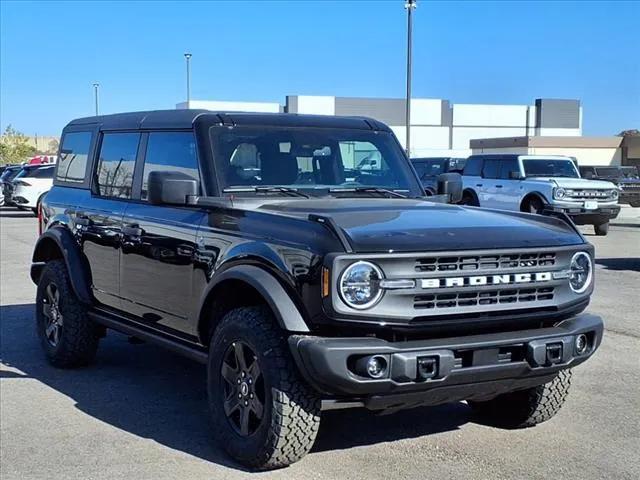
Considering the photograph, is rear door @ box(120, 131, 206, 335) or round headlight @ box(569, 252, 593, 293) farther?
rear door @ box(120, 131, 206, 335)

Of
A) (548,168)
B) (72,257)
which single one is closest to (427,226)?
(72,257)

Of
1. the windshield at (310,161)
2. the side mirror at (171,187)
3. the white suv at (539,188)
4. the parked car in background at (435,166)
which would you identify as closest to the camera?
the side mirror at (171,187)

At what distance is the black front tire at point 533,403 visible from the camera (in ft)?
17.1

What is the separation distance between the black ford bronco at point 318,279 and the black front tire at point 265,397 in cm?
1

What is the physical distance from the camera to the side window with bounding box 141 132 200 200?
5.61 metres

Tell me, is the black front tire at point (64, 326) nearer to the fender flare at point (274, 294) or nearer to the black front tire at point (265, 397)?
the black front tire at point (265, 397)

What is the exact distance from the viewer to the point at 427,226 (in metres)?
4.52

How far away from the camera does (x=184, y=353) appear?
17.6 feet

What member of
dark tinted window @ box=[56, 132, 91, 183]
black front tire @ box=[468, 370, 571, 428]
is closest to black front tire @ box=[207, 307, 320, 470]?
black front tire @ box=[468, 370, 571, 428]

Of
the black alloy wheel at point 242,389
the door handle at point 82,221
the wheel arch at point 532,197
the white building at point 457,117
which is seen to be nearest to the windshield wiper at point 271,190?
the black alloy wheel at point 242,389

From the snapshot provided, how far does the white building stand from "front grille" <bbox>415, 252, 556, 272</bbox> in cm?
6173

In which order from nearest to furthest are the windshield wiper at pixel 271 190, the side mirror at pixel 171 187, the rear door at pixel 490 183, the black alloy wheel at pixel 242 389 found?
1. the black alloy wheel at pixel 242 389
2. the side mirror at pixel 171 187
3. the windshield wiper at pixel 271 190
4. the rear door at pixel 490 183

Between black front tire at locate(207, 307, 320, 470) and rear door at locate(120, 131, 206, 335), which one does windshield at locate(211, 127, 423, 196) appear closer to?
rear door at locate(120, 131, 206, 335)

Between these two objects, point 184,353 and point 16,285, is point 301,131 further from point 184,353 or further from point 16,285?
point 16,285
